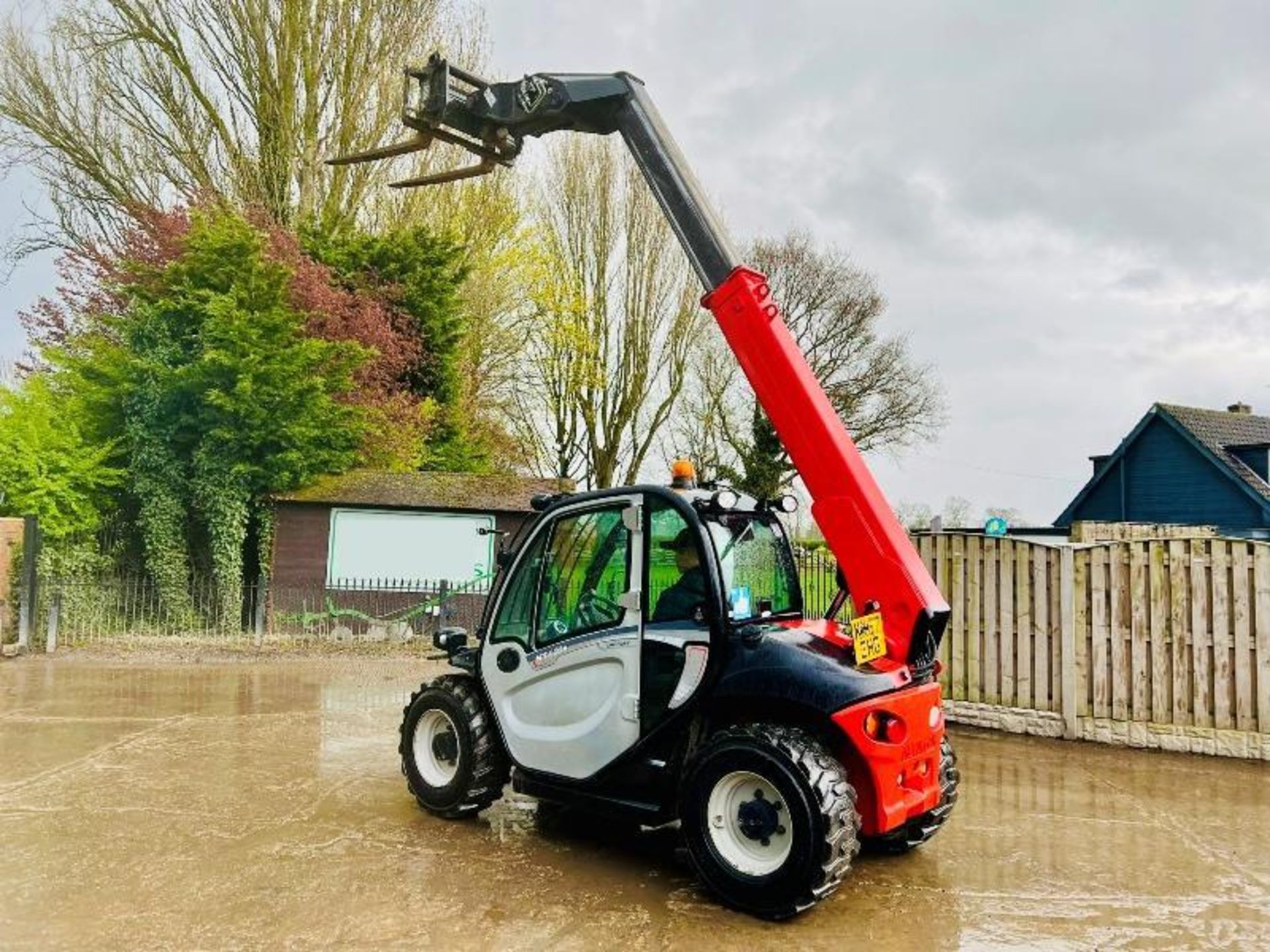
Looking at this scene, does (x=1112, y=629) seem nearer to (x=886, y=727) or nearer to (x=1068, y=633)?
(x=1068, y=633)

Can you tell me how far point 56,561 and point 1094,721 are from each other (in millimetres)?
14875

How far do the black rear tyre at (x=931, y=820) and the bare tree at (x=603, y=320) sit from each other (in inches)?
747

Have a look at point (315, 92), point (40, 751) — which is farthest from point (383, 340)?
point (40, 751)

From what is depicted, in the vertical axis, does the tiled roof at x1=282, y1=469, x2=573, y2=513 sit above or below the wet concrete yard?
above

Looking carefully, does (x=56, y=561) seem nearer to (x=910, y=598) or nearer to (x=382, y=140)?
(x=382, y=140)

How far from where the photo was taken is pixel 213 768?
22.0ft

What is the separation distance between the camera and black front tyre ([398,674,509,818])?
5.28 metres

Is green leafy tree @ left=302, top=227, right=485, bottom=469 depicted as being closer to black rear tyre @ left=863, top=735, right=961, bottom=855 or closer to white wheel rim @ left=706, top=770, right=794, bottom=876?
black rear tyre @ left=863, top=735, right=961, bottom=855

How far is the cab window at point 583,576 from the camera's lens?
488 cm

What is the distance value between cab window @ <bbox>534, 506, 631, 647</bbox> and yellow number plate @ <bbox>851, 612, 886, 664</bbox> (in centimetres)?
120

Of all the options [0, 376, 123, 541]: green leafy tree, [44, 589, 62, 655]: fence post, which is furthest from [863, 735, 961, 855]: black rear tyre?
[0, 376, 123, 541]: green leafy tree

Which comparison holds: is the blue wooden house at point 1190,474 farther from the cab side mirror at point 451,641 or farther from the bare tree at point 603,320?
the cab side mirror at point 451,641

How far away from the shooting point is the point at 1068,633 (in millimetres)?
8070

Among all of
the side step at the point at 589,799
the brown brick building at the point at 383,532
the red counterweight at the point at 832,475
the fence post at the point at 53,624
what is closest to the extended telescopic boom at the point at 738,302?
the red counterweight at the point at 832,475
